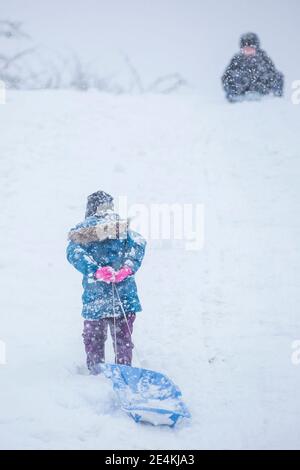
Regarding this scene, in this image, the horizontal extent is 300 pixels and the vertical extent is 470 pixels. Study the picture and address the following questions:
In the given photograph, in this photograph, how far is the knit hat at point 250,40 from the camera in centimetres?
1345

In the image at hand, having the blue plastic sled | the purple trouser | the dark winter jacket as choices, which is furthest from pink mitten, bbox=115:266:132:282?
the dark winter jacket

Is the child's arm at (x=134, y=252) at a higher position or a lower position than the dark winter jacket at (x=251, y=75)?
lower

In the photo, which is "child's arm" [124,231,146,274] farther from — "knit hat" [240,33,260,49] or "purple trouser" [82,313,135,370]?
"knit hat" [240,33,260,49]

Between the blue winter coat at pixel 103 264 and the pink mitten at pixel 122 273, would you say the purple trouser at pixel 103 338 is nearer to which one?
the blue winter coat at pixel 103 264

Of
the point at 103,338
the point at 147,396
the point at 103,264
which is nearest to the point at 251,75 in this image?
the point at 103,264

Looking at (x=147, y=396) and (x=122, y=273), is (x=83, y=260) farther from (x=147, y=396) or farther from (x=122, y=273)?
(x=147, y=396)

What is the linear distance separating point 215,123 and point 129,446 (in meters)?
9.72

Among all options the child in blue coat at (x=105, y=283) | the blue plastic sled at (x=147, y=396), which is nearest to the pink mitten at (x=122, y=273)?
the child in blue coat at (x=105, y=283)

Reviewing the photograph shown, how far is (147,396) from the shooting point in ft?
13.0

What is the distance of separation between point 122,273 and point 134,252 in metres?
0.30

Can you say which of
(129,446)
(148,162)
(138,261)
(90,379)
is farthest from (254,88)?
(129,446)

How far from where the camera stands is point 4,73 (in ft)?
51.1
